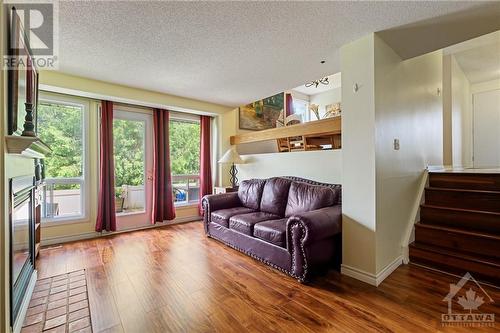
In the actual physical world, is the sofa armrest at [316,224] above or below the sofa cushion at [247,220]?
above

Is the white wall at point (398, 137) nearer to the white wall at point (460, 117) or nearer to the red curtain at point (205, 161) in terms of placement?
the white wall at point (460, 117)

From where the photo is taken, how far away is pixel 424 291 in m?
2.07

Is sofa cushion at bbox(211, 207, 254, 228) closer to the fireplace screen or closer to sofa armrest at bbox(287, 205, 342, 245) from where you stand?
sofa armrest at bbox(287, 205, 342, 245)

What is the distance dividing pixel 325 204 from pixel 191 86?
2716 mm

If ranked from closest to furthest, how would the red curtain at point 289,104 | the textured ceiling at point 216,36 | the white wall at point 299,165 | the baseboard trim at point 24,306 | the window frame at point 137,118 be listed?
the baseboard trim at point 24,306
the textured ceiling at point 216,36
the white wall at point 299,165
the window frame at point 137,118
the red curtain at point 289,104

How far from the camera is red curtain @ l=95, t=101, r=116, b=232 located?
3758 mm

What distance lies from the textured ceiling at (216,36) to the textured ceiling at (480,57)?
106 inches

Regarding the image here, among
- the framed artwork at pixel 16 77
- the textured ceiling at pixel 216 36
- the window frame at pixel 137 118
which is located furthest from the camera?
the window frame at pixel 137 118

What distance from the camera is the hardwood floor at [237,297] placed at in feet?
5.52

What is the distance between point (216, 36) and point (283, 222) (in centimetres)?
213

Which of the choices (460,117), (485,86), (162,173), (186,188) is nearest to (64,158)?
(162,173)

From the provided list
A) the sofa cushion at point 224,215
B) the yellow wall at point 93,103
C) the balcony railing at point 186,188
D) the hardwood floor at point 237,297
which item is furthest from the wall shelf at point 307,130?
the hardwood floor at point 237,297

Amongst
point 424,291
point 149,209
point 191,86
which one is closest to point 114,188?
point 149,209

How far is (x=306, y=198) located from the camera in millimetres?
3016
